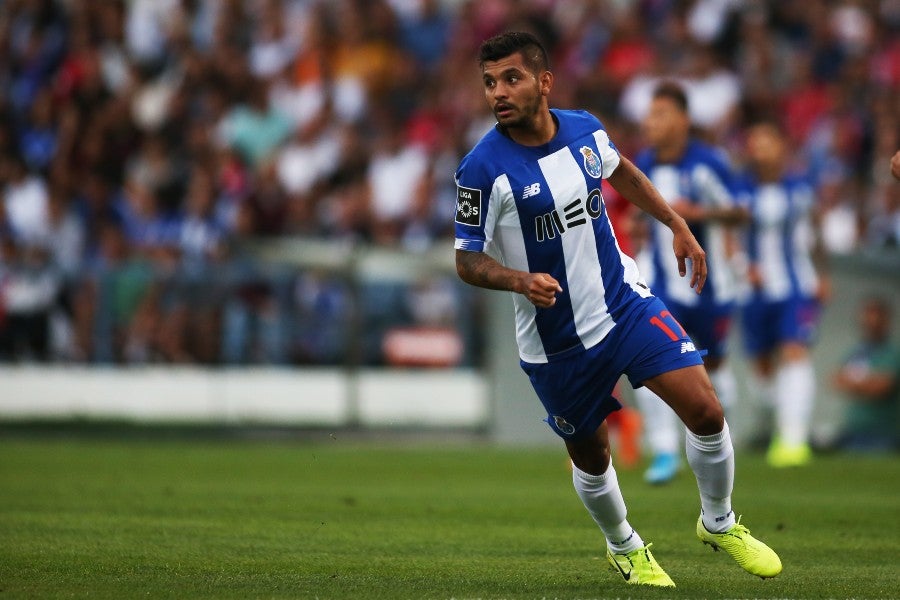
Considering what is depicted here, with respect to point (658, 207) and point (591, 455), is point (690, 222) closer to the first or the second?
point (658, 207)

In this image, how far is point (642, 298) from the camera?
6383 mm

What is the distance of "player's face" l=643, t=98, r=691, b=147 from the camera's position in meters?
10.6

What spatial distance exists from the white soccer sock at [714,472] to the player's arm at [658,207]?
638 mm

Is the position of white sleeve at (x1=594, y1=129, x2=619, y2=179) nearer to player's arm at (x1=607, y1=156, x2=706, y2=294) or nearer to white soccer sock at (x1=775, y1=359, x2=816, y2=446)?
player's arm at (x1=607, y1=156, x2=706, y2=294)

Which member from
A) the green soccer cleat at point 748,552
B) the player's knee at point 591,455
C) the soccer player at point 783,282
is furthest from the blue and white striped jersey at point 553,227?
the soccer player at point 783,282

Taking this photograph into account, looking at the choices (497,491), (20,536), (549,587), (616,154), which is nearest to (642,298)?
(616,154)

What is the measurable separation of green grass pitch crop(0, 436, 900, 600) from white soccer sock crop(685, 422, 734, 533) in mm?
264

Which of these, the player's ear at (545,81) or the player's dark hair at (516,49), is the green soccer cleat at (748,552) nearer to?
the player's ear at (545,81)

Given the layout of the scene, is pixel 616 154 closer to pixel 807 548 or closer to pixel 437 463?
pixel 807 548

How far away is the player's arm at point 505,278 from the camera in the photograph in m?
5.60

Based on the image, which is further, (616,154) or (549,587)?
(616,154)

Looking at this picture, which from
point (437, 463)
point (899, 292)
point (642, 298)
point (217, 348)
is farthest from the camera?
point (217, 348)

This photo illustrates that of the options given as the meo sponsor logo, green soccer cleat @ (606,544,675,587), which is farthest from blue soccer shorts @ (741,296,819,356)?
the meo sponsor logo

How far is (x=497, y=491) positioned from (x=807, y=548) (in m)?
3.44
